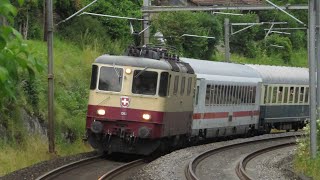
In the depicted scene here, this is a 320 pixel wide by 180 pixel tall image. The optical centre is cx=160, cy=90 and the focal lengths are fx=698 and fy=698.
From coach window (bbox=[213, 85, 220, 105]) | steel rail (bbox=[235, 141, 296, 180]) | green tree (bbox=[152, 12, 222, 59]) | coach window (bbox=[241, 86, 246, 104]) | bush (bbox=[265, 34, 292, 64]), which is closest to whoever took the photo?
steel rail (bbox=[235, 141, 296, 180])

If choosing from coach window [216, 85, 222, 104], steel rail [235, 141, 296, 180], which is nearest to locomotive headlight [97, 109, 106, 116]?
steel rail [235, 141, 296, 180]

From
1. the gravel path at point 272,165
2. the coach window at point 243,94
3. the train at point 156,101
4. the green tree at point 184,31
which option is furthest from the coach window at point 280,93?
the green tree at point 184,31

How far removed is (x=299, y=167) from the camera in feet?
56.2

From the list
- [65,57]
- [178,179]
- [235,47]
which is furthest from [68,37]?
[235,47]

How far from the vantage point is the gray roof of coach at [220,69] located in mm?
21956

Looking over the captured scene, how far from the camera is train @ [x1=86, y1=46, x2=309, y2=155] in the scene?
1775cm

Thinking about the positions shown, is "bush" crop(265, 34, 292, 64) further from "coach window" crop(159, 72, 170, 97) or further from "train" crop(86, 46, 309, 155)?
"coach window" crop(159, 72, 170, 97)

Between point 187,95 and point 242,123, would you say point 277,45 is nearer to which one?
point 242,123

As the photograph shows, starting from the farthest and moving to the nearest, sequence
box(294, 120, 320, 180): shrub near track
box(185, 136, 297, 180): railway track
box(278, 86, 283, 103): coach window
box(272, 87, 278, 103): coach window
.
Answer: box(278, 86, 283, 103): coach window, box(272, 87, 278, 103): coach window, box(294, 120, 320, 180): shrub near track, box(185, 136, 297, 180): railway track

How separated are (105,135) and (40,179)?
4.69 m

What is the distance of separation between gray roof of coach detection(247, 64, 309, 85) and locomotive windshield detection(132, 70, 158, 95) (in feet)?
37.4

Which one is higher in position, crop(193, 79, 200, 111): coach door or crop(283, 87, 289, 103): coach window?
crop(283, 87, 289, 103): coach window

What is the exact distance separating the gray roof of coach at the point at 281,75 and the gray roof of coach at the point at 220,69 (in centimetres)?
97

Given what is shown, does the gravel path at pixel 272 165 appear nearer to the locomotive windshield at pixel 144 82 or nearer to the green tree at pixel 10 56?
the locomotive windshield at pixel 144 82
